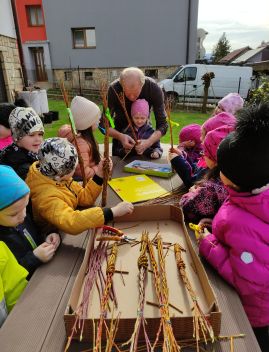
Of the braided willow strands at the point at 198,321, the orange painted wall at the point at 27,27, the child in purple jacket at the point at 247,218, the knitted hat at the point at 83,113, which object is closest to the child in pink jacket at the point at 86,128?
the knitted hat at the point at 83,113

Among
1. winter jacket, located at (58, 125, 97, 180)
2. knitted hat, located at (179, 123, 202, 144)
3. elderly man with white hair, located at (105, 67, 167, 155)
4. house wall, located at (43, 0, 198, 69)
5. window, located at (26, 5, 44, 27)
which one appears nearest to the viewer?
winter jacket, located at (58, 125, 97, 180)

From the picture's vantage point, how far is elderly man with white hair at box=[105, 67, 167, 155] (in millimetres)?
2775

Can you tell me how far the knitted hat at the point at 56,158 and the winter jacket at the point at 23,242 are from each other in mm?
287

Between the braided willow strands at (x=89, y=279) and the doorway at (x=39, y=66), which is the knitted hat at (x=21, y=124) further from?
the doorway at (x=39, y=66)

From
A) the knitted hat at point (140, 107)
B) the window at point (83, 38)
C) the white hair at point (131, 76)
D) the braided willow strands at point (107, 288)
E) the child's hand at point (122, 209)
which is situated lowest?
the braided willow strands at point (107, 288)

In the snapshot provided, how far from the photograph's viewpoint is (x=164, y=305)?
991mm

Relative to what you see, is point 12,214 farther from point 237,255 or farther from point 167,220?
point 237,255

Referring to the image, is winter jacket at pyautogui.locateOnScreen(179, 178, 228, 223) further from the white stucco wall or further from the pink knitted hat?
the white stucco wall

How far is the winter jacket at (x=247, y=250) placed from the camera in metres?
1.16

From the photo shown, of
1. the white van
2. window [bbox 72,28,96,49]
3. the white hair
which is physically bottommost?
the white van

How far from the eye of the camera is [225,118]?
1986 millimetres

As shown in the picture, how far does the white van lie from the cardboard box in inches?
433

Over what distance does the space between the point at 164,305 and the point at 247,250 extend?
40 cm

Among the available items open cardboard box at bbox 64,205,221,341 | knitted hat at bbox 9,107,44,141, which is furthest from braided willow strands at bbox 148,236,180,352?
knitted hat at bbox 9,107,44,141
